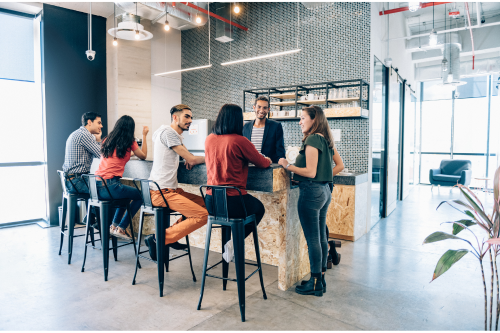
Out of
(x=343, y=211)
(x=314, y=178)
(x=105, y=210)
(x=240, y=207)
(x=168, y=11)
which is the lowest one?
(x=343, y=211)

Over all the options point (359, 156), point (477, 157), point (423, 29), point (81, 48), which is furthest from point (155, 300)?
point (477, 157)

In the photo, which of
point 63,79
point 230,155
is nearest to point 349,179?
point 230,155

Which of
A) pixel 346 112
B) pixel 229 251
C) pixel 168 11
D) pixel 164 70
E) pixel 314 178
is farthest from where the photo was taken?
pixel 164 70

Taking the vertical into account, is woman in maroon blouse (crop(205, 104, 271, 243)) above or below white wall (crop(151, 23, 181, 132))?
below

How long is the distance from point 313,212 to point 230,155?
85 cm

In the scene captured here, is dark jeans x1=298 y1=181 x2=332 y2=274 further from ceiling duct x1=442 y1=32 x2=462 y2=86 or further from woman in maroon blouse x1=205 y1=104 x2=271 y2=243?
ceiling duct x1=442 y1=32 x2=462 y2=86

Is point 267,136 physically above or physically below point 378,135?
below

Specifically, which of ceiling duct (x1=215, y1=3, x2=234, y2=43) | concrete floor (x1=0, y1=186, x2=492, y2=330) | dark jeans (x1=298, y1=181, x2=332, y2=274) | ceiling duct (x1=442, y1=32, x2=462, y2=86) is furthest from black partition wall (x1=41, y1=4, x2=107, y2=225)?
ceiling duct (x1=442, y1=32, x2=462, y2=86)

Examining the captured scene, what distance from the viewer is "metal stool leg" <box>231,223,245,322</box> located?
2.31m

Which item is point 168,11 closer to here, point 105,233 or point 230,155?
point 105,233

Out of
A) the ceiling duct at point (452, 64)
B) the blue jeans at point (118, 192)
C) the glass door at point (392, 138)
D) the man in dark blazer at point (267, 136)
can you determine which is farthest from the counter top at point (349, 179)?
the ceiling duct at point (452, 64)

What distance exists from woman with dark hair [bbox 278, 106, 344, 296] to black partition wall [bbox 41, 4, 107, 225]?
456 cm

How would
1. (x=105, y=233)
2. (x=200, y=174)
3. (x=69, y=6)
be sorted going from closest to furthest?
(x=200, y=174) → (x=105, y=233) → (x=69, y=6)

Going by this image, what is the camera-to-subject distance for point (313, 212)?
2.63 m
